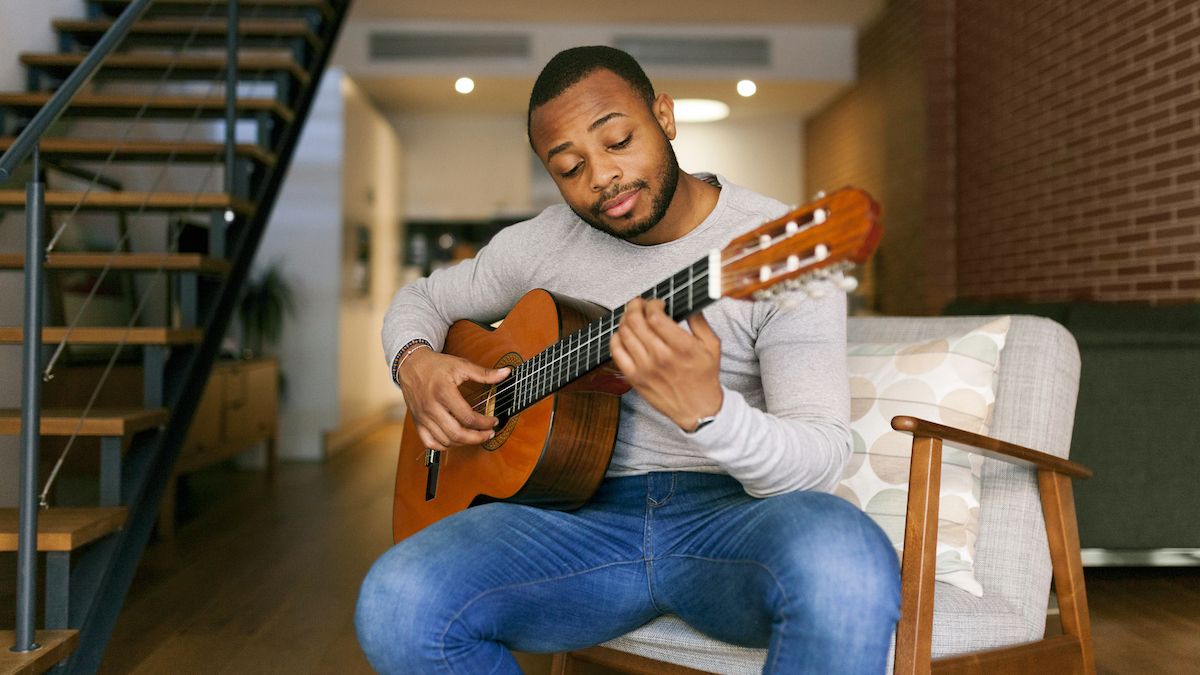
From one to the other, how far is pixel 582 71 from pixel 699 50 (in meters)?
5.36

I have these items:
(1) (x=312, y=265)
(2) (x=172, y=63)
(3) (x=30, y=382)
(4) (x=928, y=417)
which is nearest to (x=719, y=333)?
(4) (x=928, y=417)

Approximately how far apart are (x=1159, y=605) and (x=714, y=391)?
2183 mm

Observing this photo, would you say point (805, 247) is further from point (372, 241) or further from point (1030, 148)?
point (372, 241)

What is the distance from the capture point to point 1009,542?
59.5 inches

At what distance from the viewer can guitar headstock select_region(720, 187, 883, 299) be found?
84 cm

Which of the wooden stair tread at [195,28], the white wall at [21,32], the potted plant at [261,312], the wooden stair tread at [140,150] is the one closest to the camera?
Result: the wooden stair tread at [140,150]

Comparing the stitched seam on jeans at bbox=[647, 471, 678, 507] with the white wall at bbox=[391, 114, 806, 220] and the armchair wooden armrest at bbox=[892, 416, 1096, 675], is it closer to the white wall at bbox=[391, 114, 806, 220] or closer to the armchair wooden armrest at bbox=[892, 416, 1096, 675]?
the armchair wooden armrest at bbox=[892, 416, 1096, 675]

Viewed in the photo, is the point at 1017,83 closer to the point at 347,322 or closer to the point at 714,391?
the point at 347,322

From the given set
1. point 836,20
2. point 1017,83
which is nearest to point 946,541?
point 1017,83

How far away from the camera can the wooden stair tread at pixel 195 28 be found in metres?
3.46

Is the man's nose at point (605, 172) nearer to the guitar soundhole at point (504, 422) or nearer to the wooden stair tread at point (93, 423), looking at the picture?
the guitar soundhole at point (504, 422)

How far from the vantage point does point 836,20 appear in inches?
251

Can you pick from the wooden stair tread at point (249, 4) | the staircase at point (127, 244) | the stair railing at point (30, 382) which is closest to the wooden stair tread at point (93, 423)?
the staircase at point (127, 244)

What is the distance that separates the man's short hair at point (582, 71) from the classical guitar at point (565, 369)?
30 cm
